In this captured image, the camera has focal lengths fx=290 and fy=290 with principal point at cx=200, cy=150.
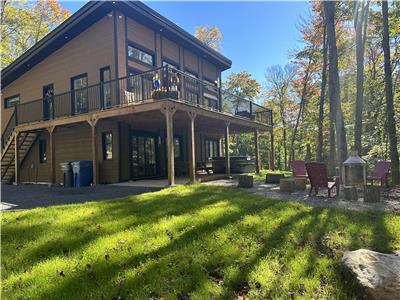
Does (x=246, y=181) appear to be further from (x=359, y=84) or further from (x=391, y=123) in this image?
(x=359, y=84)

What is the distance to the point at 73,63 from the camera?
1413 cm

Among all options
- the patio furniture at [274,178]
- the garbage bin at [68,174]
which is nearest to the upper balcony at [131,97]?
the garbage bin at [68,174]

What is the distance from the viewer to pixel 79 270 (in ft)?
10.8

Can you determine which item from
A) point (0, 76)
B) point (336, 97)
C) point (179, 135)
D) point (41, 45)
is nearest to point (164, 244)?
point (336, 97)

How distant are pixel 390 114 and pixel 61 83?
14436mm

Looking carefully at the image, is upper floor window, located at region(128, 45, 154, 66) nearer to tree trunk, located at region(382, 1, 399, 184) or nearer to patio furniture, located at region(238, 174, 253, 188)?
patio furniture, located at region(238, 174, 253, 188)

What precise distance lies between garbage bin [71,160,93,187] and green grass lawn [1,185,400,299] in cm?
598

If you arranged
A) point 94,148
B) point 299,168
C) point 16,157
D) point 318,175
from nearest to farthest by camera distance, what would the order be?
point 318,175, point 299,168, point 94,148, point 16,157

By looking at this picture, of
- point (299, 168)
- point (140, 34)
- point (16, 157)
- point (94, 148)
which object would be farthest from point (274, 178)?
point (16, 157)

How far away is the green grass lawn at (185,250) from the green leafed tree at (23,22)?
2491cm

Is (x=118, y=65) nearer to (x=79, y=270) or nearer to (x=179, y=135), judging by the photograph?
(x=179, y=135)

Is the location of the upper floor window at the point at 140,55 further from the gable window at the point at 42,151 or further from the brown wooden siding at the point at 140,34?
the gable window at the point at 42,151

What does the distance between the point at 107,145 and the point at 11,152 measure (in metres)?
6.15

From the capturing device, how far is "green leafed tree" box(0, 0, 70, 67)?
24125mm
